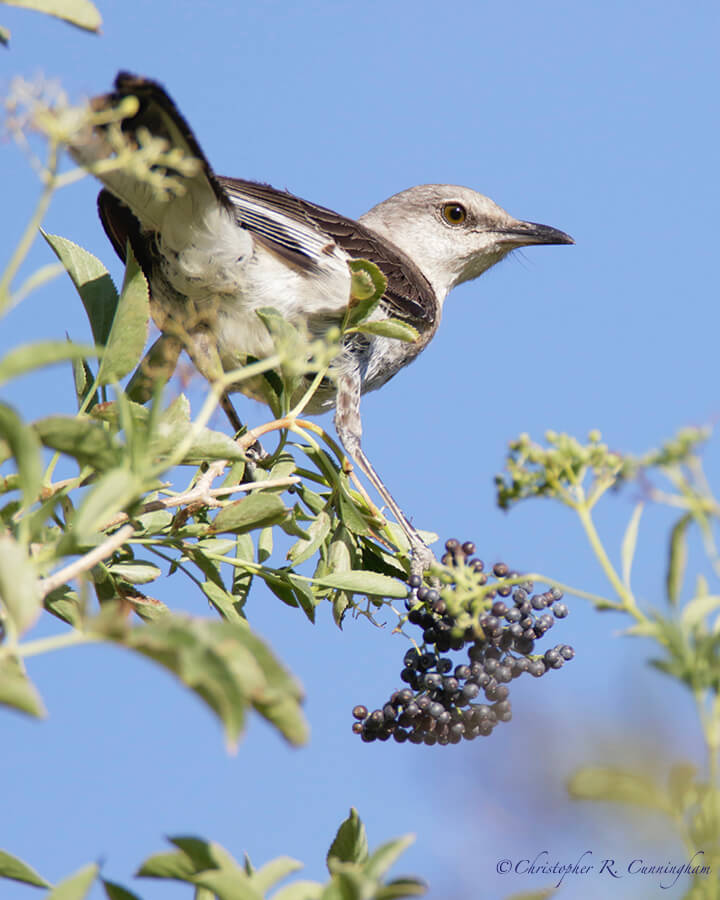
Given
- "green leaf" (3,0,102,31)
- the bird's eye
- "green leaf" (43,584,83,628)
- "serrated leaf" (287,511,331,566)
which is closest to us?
"green leaf" (3,0,102,31)

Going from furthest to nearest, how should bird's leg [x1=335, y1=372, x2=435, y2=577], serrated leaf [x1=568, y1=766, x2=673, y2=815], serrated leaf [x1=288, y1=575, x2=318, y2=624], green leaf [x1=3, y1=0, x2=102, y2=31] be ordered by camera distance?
1. bird's leg [x1=335, y1=372, x2=435, y2=577]
2. serrated leaf [x1=288, y1=575, x2=318, y2=624]
3. green leaf [x1=3, y1=0, x2=102, y2=31]
4. serrated leaf [x1=568, y1=766, x2=673, y2=815]

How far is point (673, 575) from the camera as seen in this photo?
1.05 meters

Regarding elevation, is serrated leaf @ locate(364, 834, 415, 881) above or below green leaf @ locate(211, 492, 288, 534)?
below

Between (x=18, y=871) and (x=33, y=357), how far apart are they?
67 cm

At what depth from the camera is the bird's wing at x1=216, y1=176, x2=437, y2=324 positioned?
13.6 ft

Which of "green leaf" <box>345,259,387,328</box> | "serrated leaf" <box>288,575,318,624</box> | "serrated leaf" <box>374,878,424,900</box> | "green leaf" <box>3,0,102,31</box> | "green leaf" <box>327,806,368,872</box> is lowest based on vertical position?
"serrated leaf" <box>374,878,424,900</box>

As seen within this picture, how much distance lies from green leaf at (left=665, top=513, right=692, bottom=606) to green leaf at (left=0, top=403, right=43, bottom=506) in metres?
0.68

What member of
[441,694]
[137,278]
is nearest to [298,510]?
[441,694]

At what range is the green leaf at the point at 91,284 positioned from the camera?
2211 millimetres

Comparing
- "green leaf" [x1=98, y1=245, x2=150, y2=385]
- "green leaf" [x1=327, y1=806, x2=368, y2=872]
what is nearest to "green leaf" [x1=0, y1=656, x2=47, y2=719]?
"green leaf" [x1=327, y1=806, x2=368, y2=872]

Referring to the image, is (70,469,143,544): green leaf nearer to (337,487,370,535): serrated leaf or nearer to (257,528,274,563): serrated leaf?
(337,487,370,535): serrated leaf

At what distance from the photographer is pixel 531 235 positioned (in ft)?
20.3

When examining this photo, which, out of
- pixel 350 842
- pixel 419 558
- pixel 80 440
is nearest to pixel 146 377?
pixel 419 558

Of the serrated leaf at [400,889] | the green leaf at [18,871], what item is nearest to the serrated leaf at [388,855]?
the serrated leaf at [400,889]
